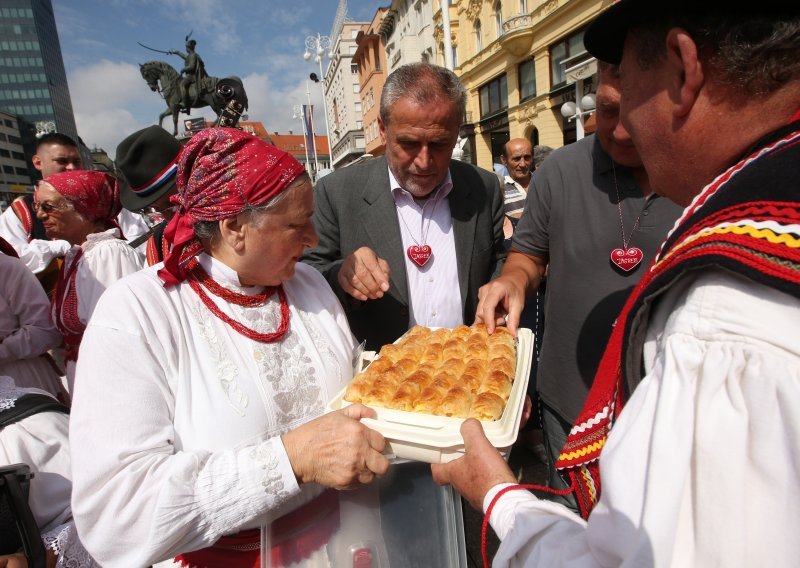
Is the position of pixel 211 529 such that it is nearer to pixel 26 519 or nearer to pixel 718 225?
pixel 26 519

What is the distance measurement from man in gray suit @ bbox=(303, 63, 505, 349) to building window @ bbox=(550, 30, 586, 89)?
1759cm

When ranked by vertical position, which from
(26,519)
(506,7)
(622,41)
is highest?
(506,7)

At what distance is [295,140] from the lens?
271ft

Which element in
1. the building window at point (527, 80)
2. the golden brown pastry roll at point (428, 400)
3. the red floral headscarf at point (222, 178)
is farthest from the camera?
the building window at point (527, 80)

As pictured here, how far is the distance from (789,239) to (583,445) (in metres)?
0.60

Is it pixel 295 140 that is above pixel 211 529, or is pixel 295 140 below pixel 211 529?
above

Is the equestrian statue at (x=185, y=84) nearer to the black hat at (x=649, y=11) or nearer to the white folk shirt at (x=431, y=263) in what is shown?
the white folk shirt at (x=431, y=263)

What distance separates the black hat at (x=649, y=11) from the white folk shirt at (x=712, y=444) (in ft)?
1.76

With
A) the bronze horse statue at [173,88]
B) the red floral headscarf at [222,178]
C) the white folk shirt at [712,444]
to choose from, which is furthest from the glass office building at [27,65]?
the white folk shirt at [712,444]

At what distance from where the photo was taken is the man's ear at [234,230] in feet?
5.22

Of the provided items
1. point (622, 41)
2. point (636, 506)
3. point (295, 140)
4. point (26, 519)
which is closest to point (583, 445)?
point (636, 506)

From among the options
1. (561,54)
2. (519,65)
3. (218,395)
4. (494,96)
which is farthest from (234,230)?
(494,96)

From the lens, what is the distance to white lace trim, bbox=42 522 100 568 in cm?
168

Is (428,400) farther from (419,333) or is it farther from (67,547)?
(67,547)
